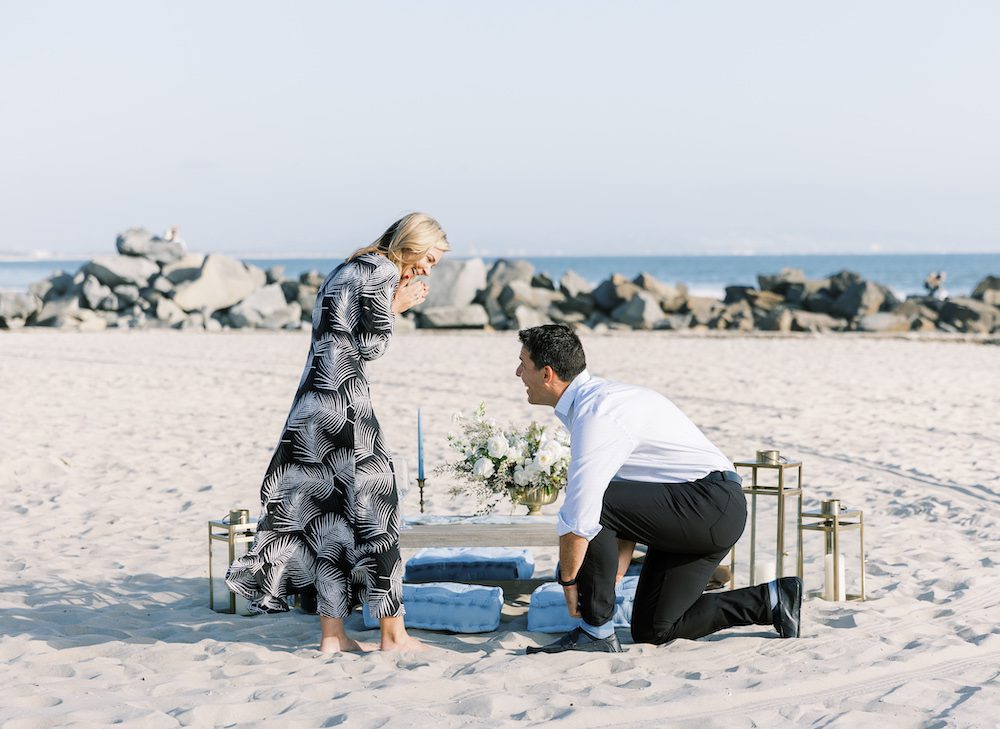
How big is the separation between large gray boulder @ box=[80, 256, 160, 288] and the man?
87.5 ft

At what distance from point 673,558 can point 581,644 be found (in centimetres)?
46

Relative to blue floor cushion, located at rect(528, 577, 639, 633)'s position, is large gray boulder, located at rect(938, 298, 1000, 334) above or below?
above

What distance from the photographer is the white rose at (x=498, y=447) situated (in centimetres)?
478

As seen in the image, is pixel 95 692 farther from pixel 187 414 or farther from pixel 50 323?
pixel 50 323

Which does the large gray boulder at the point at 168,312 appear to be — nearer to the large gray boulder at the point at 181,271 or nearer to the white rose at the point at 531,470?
the large gray boulder at the point at 181,271

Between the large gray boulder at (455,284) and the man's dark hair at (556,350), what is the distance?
855 inches

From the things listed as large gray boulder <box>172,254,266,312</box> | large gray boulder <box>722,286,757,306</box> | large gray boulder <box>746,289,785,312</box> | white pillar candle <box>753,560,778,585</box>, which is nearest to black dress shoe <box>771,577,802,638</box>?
white pillar candle <box>753,560,778,585</box>

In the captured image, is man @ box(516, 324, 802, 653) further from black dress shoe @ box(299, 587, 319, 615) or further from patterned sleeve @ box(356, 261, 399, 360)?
black dress shoe @ box(299, 587, 319, 615)

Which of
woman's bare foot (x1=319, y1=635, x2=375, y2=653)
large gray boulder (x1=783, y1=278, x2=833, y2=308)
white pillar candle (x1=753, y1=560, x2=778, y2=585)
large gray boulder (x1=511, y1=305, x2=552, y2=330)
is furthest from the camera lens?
large gray boulder (x1=783, y1=278, x2=833, y2=308)

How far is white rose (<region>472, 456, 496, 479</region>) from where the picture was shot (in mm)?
4785

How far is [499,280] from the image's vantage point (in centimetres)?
2859

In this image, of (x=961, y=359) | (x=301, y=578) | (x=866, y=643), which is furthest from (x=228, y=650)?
(x=961, y=359)

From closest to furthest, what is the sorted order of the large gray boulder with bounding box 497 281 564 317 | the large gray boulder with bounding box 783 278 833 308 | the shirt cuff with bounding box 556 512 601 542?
the shirt cuff with bounding box 556 512 601 542, the large gray boulder with bounding box 497 281 564 317, the large gray boulder with bounding box 783 278 833 308

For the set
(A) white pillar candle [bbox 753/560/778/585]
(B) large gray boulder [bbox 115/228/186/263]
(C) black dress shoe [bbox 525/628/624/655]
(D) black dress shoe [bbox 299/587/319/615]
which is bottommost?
(C) black dress shoe [bbox 525/628/624/655]
